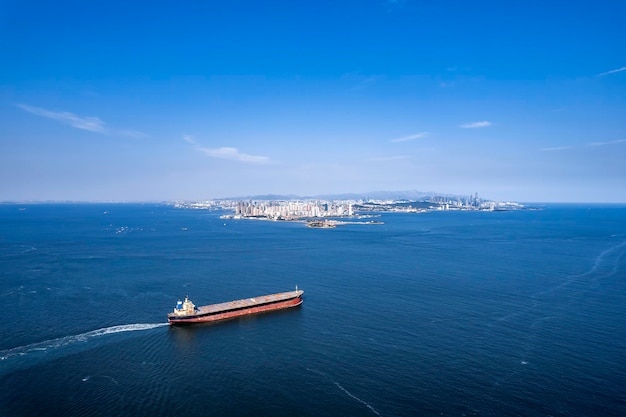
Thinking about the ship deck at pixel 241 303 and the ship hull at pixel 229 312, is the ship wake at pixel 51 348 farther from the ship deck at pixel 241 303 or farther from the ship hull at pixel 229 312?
the ship deck at pixel 241 303

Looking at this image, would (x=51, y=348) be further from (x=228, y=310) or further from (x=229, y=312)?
(x=229, y=312)

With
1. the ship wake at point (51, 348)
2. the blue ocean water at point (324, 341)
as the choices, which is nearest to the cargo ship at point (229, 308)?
the blue ocean water at point (324, 341)

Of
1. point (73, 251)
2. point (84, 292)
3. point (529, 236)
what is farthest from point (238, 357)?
point (529, 236)

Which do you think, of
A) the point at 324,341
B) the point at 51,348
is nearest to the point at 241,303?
the point at 324,341

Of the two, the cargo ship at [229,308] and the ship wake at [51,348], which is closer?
the ship wake at [51,348]

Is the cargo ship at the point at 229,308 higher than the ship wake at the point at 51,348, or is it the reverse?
the cargo ship at the point at 229,308

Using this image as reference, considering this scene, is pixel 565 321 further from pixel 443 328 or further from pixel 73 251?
pixel 73 251

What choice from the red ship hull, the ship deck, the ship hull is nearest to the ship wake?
the ship hull
